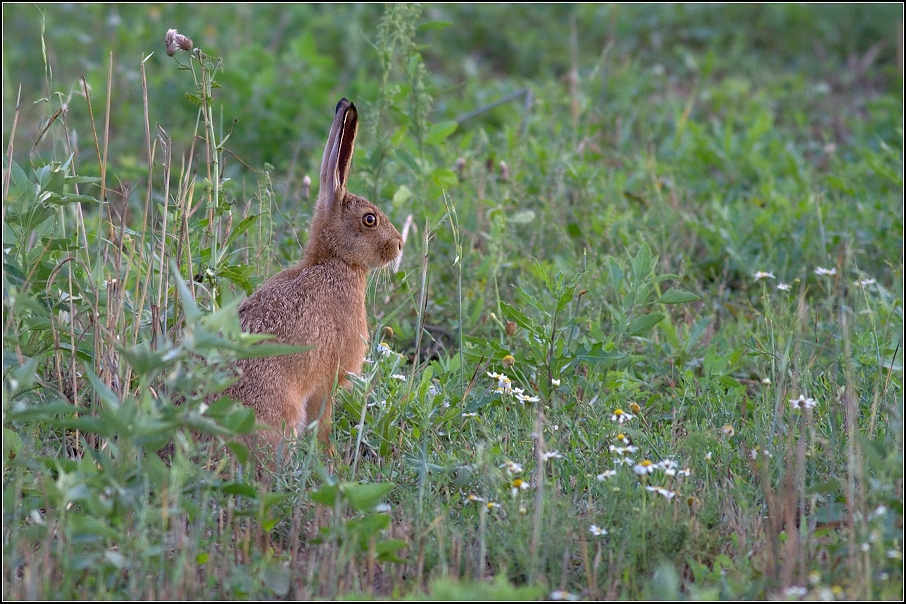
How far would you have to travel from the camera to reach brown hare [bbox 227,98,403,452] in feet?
13.1

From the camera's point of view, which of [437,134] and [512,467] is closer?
[512,467]

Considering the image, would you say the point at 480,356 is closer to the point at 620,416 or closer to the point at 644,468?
the point at 620,416

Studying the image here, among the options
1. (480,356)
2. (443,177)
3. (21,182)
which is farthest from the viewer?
(443,177)

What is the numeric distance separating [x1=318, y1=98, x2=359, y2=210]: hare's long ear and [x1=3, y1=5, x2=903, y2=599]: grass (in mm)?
273

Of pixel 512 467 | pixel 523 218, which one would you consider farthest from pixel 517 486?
pixel 523 218

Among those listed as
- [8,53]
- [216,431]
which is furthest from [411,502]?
[8,53]

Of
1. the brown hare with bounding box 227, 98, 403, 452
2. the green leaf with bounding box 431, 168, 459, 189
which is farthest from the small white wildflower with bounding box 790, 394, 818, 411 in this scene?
the green leaf with bounding box 431, 168, 459, 189

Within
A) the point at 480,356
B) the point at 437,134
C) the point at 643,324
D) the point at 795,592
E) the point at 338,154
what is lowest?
the point at 795,592

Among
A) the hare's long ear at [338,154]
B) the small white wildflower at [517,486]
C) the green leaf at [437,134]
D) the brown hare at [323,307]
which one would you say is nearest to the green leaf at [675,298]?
the small white wildflower at [517,486]

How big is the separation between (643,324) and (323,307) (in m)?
1.31

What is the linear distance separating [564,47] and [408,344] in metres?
4.90

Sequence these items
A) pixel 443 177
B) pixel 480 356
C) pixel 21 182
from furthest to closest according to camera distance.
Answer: pixel 443 177, pixel 480 356, pixel 21 182

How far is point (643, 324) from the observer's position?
438 cm

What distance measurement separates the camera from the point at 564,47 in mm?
9266
